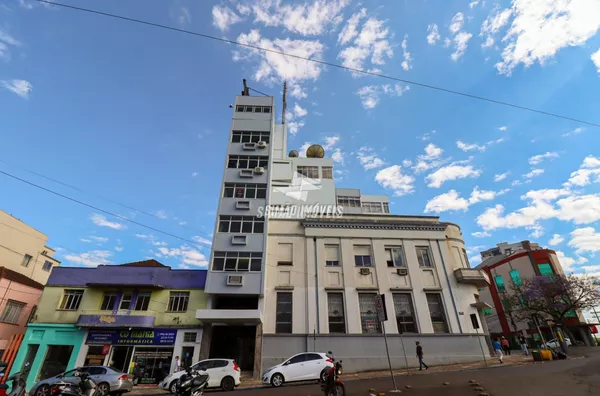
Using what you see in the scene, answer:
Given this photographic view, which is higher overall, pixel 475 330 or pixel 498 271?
pixel 498 271

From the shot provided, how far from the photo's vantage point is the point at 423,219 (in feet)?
89.3

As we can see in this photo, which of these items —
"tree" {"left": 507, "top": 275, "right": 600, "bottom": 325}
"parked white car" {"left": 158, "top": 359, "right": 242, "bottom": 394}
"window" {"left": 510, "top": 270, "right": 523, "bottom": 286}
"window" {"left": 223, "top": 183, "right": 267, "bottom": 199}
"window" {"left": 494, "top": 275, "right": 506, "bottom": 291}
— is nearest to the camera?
"parked white car" {"left": 158, "top": 359, "right": 242, "bottom": 394}

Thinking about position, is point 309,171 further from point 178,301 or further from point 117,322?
point 117,322

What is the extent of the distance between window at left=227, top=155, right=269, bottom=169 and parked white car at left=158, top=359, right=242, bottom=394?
16393mm

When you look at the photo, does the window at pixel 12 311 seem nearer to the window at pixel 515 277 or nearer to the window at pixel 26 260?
the window at pixel 26 260

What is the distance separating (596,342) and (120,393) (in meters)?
57.8

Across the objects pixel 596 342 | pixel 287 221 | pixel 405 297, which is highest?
pixel 287 221

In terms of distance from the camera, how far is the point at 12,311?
80.6 ft

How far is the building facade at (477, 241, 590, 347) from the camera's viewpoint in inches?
1636

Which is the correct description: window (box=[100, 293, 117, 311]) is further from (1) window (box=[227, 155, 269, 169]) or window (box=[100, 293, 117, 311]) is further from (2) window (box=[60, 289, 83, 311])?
(1) window (box=[227, 155, 269, 169])

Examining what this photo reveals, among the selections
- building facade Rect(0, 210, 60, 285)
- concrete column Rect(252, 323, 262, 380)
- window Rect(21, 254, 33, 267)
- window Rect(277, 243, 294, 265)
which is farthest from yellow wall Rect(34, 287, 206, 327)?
window Rect(21, 254, 33, 267)

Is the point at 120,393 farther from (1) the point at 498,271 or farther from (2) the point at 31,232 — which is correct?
(1) the point at 498,271

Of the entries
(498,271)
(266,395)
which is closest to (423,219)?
(266,395)

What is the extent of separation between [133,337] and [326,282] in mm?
14228
